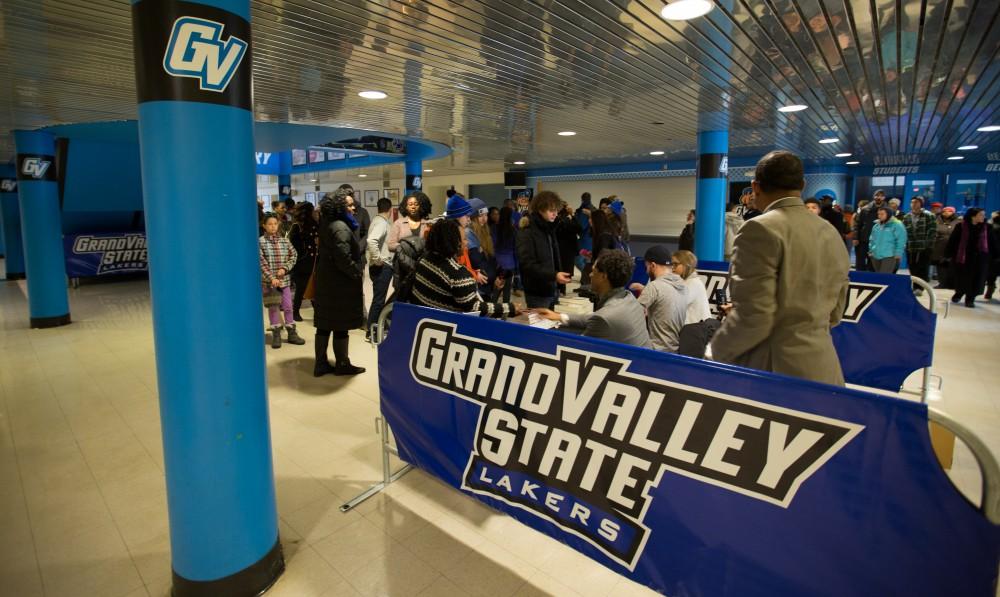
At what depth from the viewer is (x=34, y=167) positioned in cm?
681

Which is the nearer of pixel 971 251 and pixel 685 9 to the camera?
pixel 685 9

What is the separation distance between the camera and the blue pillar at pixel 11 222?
10820 millimetres

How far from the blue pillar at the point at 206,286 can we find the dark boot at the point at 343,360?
2.75 metres

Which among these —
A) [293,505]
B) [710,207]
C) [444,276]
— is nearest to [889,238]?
[710,207]

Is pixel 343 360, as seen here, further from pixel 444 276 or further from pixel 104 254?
pixel 104 254

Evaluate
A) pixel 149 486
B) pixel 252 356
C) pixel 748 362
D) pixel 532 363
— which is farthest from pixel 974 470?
pixel 149 486

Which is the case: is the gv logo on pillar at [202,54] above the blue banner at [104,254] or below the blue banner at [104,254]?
above

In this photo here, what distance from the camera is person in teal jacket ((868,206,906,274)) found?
8.14 meters

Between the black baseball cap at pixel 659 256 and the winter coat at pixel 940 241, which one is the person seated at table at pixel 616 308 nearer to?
the black baseball cap at pixel 659 256

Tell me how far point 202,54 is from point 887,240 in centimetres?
946

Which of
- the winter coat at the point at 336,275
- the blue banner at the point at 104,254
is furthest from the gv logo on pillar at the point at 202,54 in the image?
the blue banner at the point at 104,254

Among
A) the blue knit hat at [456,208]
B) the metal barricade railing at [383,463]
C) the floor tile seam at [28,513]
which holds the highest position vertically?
the blue knit hat at [456,208]

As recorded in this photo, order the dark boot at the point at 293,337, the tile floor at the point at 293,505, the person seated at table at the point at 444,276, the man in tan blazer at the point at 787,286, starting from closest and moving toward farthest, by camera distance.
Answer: the man in tan blazer at the point at 787,286 < the tile floor at the point at 293,505 < the person seated at table at the point at 444,276 < the dark boot at the point at 293,337

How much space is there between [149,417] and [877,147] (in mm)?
13586
